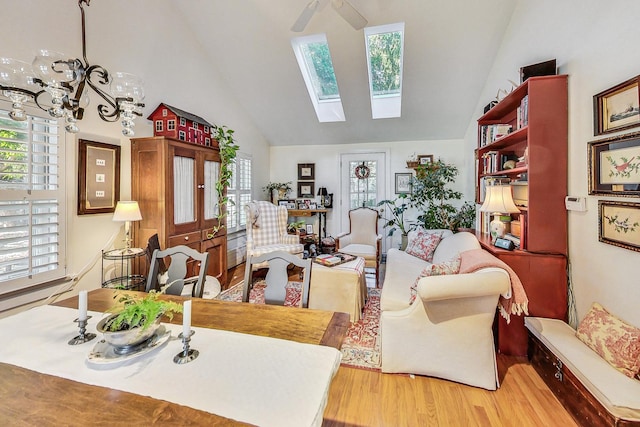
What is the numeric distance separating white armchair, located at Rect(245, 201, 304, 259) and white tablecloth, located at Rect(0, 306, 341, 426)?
8.92ft

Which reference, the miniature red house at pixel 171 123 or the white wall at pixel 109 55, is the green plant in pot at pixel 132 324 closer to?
the white wall at pixel 109 55

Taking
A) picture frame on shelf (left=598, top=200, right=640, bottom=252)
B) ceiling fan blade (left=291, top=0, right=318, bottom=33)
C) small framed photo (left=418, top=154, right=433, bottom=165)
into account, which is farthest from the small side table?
small framed photo (left=418, top=154, right=433, bottom=165)

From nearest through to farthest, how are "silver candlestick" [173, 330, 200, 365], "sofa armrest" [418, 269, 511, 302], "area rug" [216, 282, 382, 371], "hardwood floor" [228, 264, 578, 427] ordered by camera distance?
"silver candlestick" [173, 330, 200, 365]
"hardwood floor" [228, 264, 578, 427]
"sofa armrest" [418, 269, 511, 302]
"area rug" [216, 282, 382, 371]

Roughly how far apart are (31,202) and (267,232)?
102 inches

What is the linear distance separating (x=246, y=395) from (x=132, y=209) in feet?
7.62

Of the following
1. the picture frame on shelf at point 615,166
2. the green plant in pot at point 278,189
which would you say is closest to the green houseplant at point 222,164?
the green plant in pot at point 278,189

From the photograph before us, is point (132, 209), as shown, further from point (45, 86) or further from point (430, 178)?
point (430, 178)

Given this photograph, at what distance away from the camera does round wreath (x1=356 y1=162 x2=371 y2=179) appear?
18.0 feet

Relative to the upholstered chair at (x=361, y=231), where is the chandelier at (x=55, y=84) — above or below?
above

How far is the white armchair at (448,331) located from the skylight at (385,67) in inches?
121

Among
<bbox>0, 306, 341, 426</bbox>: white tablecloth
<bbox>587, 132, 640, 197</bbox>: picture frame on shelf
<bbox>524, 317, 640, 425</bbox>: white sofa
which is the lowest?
<bbox>524, 317, 640, 425</bbox>: white sofa

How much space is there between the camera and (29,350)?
1114 mm

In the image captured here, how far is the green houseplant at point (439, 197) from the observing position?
→ 428 centimetres

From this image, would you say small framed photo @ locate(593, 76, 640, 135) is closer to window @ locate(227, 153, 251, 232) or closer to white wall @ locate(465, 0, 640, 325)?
white wall @ locate(465, 0, 640, 325)
